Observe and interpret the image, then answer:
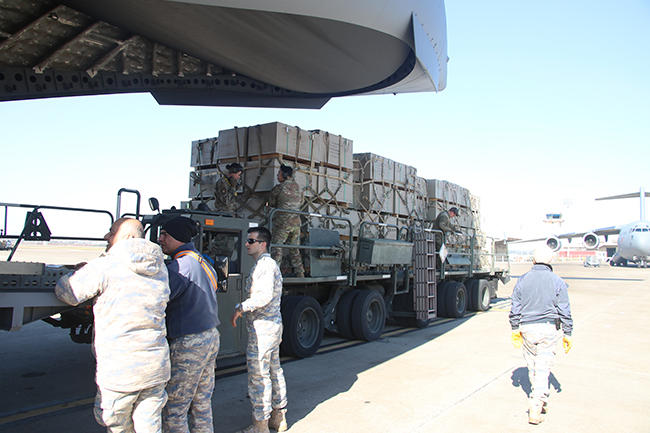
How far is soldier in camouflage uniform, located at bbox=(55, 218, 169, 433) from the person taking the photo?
2668mm

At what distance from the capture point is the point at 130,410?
2.74 m

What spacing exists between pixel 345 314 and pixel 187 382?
17.8 ft

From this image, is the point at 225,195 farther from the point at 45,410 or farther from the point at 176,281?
the point at 176,281

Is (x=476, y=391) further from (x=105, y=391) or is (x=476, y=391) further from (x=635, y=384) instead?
(x=105, y=391)

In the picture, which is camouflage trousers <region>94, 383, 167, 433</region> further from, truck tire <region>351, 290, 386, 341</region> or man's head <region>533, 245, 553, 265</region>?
truck tire <region>351, 290, 386, 341</region>

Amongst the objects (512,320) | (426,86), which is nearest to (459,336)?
(512,320)

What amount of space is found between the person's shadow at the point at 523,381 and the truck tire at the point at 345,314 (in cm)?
299

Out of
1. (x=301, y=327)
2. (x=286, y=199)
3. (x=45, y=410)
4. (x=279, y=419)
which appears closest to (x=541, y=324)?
(x=279, y=419)

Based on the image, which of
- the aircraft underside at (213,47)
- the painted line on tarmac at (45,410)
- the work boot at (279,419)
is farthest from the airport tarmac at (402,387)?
the aircraft underside at (213,47)

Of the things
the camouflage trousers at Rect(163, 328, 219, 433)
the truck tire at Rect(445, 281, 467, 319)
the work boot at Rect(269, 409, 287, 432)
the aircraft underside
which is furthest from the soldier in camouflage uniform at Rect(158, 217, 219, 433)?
the truck tire at Rect(445, 281, 467, 319)

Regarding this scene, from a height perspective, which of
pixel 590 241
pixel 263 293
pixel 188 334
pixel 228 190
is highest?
pixel 590 241

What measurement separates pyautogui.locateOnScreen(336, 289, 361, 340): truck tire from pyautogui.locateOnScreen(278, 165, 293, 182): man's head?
275cm

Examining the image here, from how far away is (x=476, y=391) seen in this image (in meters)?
5.70

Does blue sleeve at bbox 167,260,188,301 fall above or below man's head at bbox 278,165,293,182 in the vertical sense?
below
